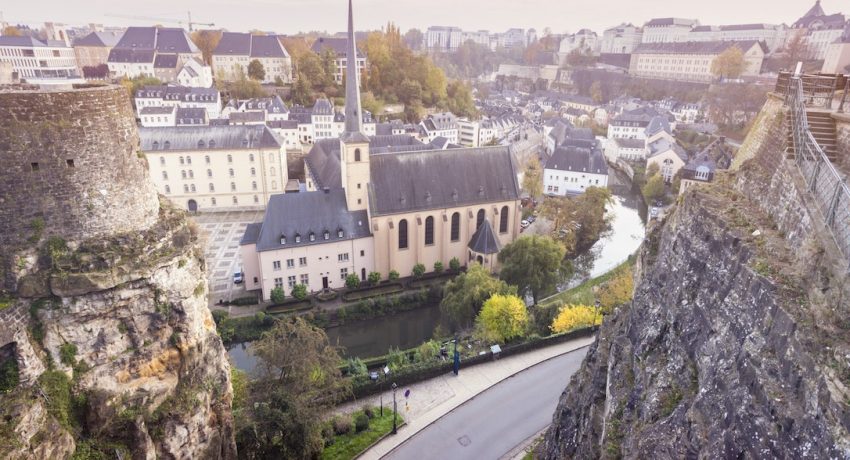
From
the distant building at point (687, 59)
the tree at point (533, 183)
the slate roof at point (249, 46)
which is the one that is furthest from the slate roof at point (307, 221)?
the distant building at point (687, 59)

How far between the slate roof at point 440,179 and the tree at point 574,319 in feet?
45.4

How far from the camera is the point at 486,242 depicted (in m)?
39.7

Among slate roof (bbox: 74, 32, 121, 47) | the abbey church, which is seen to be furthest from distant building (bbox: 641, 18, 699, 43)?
slate roof (bbox: 74, 32, 121, 47)

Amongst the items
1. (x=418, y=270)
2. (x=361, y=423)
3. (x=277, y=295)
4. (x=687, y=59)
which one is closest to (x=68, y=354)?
(x=361, y=423)

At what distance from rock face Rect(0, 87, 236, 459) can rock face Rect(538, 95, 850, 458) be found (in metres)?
11.6

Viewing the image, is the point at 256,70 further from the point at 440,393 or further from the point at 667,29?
the point at 667,29

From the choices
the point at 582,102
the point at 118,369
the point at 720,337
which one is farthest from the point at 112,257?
the point at 582,102

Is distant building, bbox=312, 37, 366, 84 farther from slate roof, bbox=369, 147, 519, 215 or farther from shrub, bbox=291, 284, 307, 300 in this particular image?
shrub, bbox=291, 284, 307, 300

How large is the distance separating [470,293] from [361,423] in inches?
435

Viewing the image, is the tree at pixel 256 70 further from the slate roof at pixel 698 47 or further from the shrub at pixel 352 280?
the slate roof at pixel 698 47

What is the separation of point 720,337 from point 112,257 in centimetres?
1409

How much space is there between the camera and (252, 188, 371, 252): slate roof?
1383 inches

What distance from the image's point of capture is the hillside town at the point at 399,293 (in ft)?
32.7

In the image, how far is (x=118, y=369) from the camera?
12625 millimetres
